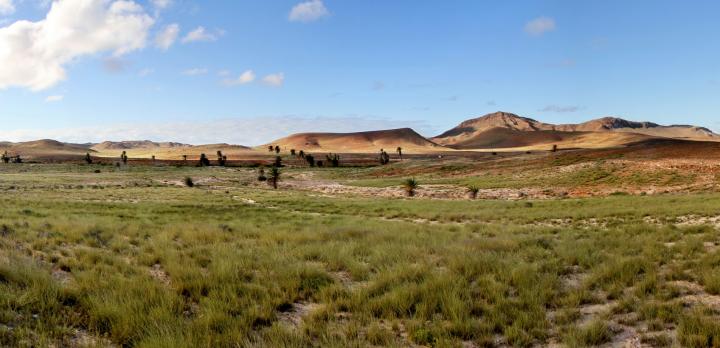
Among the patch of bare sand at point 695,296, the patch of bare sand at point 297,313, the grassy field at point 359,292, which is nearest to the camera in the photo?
the grassy field at point 359,292

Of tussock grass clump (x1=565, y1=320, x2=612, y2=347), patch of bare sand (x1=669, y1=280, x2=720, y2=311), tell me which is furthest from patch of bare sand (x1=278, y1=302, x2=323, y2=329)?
patch of bare sand (x1=669, y1=280, x2=720, y2=311)

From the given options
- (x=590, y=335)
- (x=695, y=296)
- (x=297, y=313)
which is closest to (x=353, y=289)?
(x=297, y=313)

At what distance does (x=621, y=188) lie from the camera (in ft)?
148

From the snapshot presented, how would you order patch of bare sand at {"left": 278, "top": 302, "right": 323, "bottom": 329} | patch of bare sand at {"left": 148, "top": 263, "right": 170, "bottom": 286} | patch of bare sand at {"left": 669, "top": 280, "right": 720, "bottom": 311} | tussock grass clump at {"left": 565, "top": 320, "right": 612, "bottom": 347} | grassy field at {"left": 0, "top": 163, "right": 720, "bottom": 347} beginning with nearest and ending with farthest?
1. tussock grass clump at {"left": 565, "top": 320, "right": 612, "bottom": 347}
2. grassy field at {"left": 0, "top": 163, "right": 720, "bottom": 347}
3. patch of bare sand at {"left": 278, "top": 302, "right": 323, "bottom": 329}
4. patch of bare sand at {"left": 669, "top": 280, "right": 720, "bottom": 311}
5. patch of bare sand at {"left": 148, "top": 263, "right": 170, "bottom": 286}

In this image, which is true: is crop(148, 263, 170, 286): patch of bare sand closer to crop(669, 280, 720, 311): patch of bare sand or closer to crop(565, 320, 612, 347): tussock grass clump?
crop(565, 320, 612, 347): tussock grass clump

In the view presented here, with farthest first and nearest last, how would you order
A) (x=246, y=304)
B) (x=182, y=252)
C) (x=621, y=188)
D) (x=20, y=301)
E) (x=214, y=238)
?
(x=621, y=188) < (x=214, y=238) < (x=182, y=252) < (x=246, y=304) < (x=20, y=301)

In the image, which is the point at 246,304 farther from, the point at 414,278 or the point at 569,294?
the point at 569,294

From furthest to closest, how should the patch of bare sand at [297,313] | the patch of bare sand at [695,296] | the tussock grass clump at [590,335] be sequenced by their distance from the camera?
the patch of bare sand at [695,296] < the patch of bare sand at [297,313] < the tussock grass clump at [590,335]

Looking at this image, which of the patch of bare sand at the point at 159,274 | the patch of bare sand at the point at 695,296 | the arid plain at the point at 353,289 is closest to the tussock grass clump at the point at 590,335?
the arid plain at the point at 353,289

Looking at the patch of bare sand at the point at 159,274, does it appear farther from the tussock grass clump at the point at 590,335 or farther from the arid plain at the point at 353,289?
the tussock grass clump at the point at 590,335

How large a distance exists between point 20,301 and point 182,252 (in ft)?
15.0

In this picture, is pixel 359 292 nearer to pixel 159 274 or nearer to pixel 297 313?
pixel 297 313

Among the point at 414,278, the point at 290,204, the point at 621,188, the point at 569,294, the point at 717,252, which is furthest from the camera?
the point at 621,188

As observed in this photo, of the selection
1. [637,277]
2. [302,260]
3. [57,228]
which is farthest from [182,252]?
[637,277]
